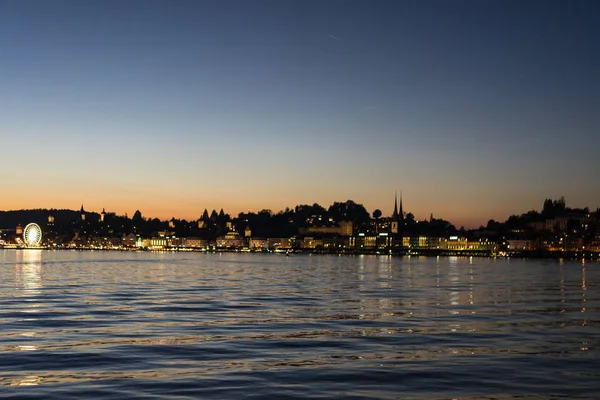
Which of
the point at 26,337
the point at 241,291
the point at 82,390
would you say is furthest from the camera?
the point at 241,291

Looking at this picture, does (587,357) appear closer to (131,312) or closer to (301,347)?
(301,347)

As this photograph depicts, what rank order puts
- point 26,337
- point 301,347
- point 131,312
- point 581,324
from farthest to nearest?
point 131,312 → point 581,324 → point 26,337 → point 301,347

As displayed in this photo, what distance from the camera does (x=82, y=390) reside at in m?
18.4

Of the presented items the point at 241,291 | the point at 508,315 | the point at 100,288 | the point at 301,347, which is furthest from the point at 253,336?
the point at 100,288

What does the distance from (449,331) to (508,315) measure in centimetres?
862

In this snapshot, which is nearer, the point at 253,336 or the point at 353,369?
the point at 353,369

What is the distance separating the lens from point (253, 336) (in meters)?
28.5

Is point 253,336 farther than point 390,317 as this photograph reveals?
No

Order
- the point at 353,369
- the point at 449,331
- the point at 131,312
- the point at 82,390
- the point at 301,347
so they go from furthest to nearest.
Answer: the point at 131,312
the point at 449,331
the point at 301,347
the point at 353,369
the point at 82,390

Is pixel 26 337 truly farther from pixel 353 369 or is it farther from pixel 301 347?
pixel 353 369

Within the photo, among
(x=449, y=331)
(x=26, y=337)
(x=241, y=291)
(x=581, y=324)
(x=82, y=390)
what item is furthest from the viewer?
(x=241, y=291)

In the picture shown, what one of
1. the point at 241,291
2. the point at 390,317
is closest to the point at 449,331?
the point at 390,317

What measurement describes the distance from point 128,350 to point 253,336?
18.1ft

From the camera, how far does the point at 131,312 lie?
37.5 meters
